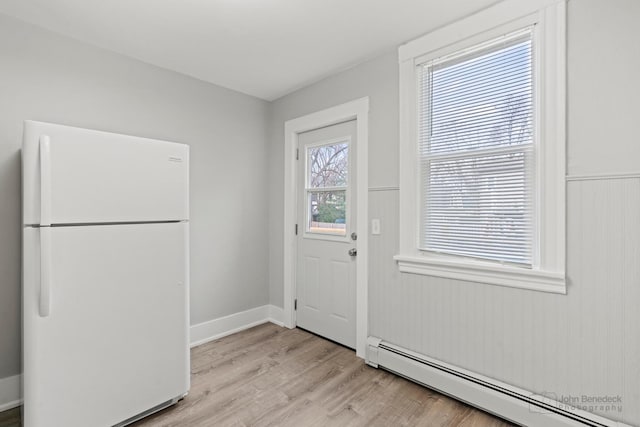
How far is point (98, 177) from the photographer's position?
164 centimetres

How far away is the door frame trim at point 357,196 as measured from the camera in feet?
8.41

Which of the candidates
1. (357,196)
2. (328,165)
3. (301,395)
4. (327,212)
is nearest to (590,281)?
(357,196)

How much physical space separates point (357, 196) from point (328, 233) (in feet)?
1.76

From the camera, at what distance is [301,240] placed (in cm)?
322

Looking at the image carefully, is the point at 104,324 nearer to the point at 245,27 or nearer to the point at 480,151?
the point at 245,27

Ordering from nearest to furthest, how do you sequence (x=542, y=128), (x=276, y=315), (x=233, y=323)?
(x=542, y=128) < (x=233, y=323) < (x=276, y=315)

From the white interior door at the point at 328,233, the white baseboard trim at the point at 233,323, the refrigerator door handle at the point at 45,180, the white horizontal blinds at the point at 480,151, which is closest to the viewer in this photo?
the refrigerator door handle at the point at 45,180

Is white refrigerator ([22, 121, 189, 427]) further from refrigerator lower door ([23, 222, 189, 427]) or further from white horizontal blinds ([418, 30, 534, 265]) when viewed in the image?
white horizontal blinds ([418, 30, 534, 265])

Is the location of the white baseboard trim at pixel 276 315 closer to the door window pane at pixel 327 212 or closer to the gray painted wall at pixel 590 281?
the door window pane at pixel 327 212

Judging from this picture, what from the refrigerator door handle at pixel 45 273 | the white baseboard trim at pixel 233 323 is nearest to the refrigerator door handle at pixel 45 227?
the refrigerator door handle at pixel 45 273

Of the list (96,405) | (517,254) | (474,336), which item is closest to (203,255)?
(96,405)

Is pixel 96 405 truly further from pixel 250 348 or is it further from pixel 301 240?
pixel 301 240

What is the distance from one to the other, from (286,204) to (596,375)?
2.66 metres

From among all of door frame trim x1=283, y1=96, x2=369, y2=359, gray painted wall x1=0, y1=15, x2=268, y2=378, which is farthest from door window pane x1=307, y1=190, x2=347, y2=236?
gray painted wall x1=0, y1=15, x2=268, y2=378
